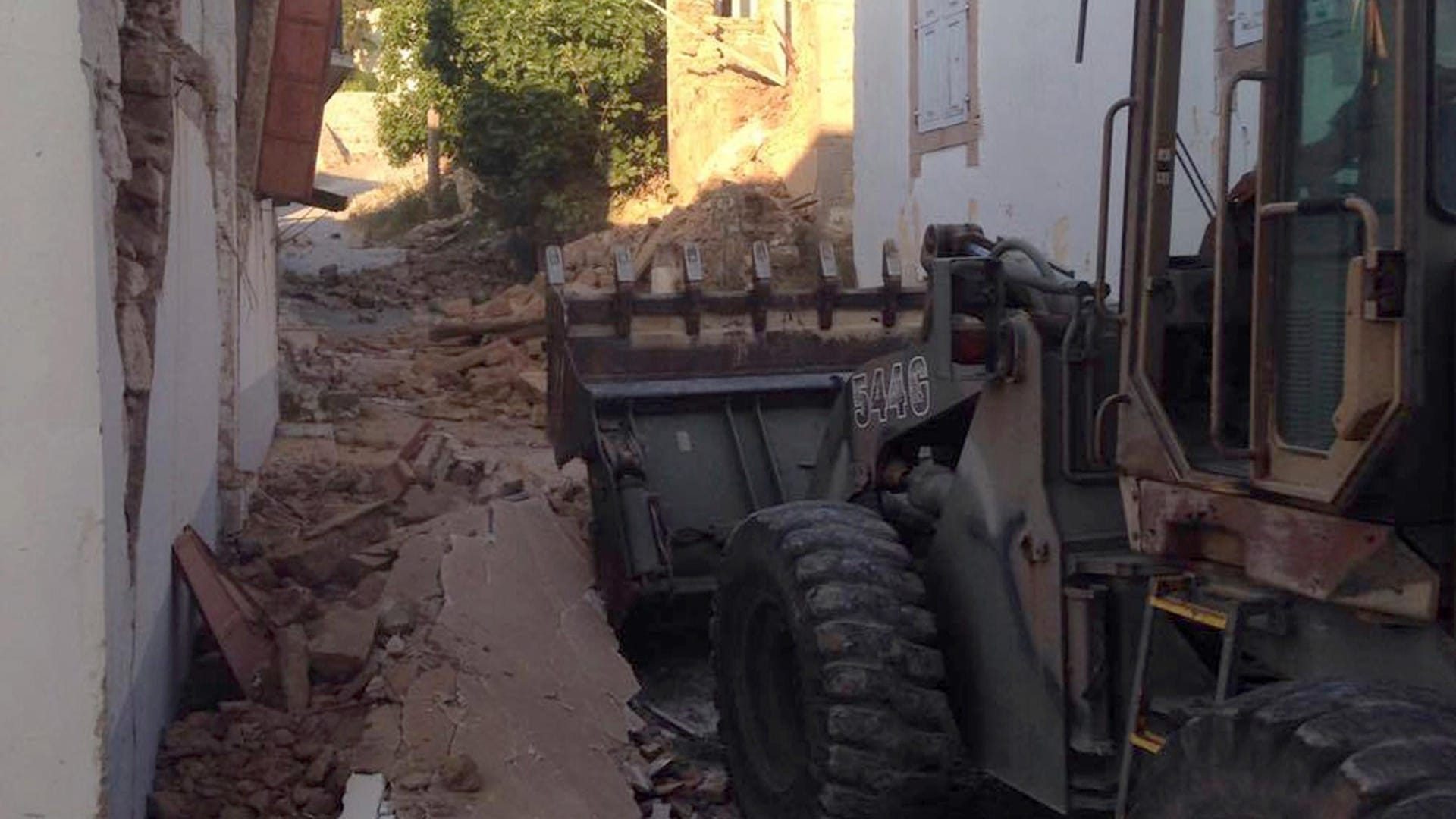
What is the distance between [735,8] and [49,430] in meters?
24.1

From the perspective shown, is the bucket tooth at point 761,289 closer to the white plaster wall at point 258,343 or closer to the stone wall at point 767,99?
the white plaster wall at point 258,343


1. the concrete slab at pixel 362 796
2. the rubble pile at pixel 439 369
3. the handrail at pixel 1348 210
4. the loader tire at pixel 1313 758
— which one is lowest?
the concrete slab at pixel 362 796

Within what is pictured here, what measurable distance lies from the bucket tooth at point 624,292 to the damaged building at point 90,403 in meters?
2.11

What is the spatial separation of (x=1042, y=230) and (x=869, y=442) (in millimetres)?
7049

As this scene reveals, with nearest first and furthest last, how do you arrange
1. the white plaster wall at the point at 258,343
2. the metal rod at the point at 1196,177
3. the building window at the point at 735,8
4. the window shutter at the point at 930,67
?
the metal rod at the point at 1196,177, the white plaster wall at the point at 258,343, the window shutter at the point at 930,67, the building window at the point at 735,8

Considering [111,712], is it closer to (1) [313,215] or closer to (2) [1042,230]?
(2) [1042,230]

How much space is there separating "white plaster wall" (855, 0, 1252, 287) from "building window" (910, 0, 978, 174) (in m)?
0.15

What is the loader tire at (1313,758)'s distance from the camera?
2.72 meters

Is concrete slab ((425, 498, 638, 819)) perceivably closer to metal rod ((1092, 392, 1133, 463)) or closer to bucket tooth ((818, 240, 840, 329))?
bucket tooth ((818, 240, 840, 329))

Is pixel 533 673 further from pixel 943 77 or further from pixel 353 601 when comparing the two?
pixel 943 77

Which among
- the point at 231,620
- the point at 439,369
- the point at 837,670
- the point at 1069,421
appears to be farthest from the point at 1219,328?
the point at 439,369

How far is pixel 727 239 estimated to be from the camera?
67.4 feet

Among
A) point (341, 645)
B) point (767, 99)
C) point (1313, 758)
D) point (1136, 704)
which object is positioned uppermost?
point (767, 99)

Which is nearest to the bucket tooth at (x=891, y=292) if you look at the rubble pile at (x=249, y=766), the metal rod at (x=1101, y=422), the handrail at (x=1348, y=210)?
the rubble pile at (x=249, y=766)
